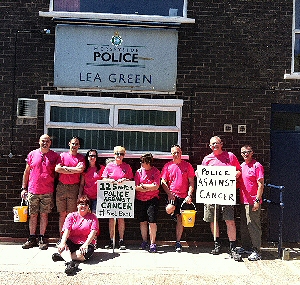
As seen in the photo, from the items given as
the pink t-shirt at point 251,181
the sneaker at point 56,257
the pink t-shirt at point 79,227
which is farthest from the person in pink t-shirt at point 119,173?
the pink t-shirt at point 251,181

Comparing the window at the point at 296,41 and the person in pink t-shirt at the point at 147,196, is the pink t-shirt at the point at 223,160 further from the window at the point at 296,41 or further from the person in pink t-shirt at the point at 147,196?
the window at the point at 296,41

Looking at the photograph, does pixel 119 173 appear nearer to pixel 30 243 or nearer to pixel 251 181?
pixel 30 243

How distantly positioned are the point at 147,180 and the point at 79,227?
1.43m

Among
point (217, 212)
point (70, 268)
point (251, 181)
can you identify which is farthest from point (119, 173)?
point (251, 181)

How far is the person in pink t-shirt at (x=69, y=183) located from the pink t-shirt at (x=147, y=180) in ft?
3.29

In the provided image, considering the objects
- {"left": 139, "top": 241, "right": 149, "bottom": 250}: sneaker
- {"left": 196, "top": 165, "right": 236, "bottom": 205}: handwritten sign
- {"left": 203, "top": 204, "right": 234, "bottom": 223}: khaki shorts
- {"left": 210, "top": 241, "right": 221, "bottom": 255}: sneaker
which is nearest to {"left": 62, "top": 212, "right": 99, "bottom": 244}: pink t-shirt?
{"left": 139, "top": 241, "right": 149, "bottom": 250}: sneaker

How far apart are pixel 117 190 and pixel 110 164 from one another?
0.54 metres

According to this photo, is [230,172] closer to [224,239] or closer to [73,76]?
[224,239]

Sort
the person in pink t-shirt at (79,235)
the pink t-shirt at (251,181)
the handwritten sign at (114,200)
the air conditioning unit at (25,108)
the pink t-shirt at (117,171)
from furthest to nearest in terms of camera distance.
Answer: the air conditioning unit at (25,108) → the pink t-shirt at (117,171) → the pink t-shirt at (251,181) → the handwritten sign at (114,200) → the person in pink t-shirt at (79,235)

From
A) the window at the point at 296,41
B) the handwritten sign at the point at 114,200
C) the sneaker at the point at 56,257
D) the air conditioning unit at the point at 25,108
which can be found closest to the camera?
the sneaker at the point at 56,257

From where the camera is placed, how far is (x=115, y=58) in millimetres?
7148

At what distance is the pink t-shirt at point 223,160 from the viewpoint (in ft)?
21.2

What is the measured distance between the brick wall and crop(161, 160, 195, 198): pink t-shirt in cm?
55

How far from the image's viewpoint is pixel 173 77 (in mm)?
7180
